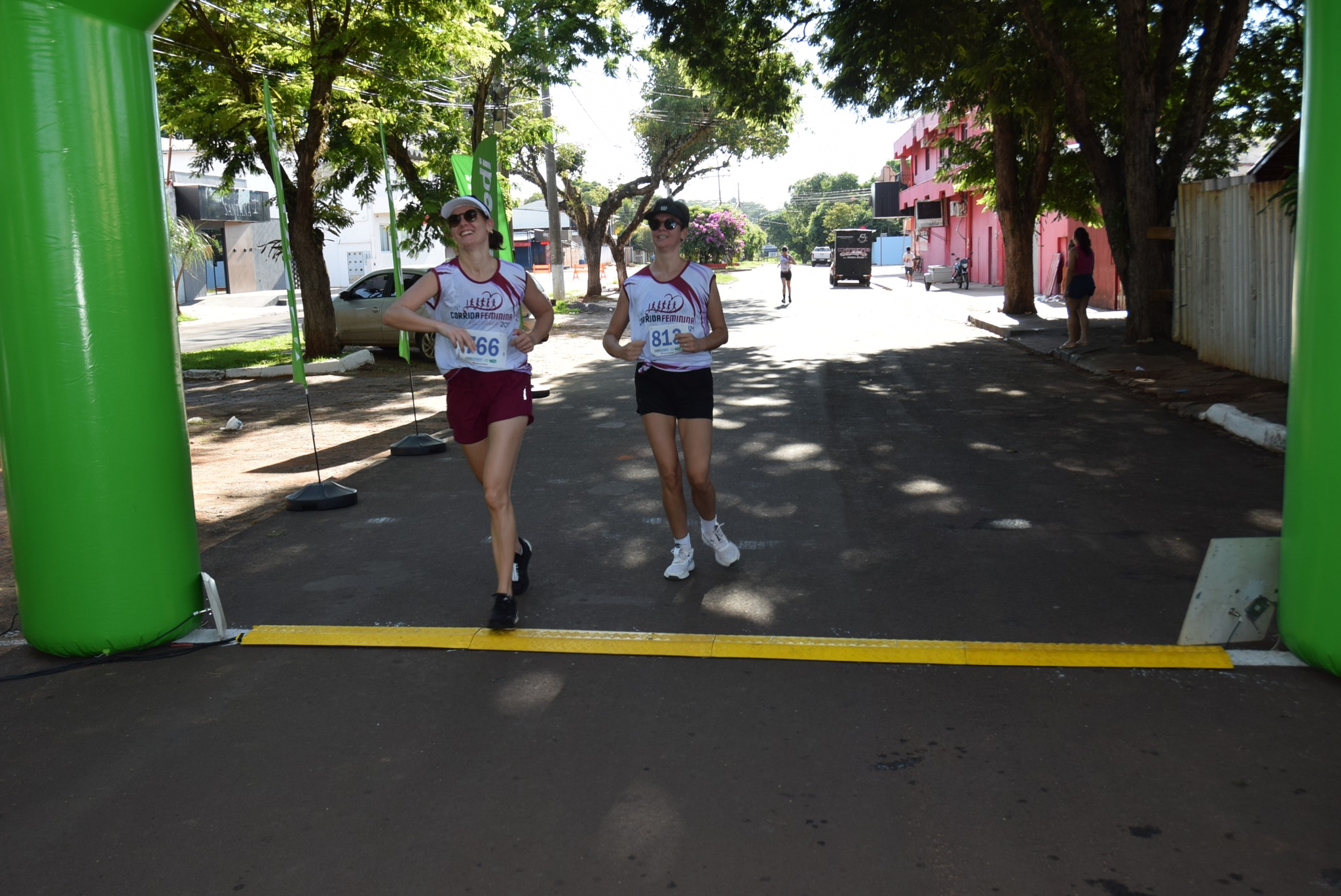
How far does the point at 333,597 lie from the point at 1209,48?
47.3 feet

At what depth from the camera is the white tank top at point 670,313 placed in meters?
5.40

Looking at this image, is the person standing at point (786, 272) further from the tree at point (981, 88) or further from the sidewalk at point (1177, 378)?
the sidewalk at point (1177, 378)

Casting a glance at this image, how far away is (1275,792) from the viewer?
3.37 m

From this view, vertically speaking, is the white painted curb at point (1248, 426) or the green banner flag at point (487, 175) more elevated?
the green banner flag at point (487, 175)

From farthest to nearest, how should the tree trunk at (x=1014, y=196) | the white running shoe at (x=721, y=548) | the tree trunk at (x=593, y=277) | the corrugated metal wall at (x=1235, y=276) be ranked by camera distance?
the tree trunk at (x=593, y=277), the tree trunk at (x=1014, y=196), the corrugated metal wall at (x=1235, y=276), the white running shoe at (x=721, y=548)

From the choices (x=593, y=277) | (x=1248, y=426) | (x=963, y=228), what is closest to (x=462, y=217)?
(x=1248, y=426)

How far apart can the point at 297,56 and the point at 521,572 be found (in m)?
12.7

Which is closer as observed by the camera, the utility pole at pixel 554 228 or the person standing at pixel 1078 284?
the person standing at pixel 1078 284

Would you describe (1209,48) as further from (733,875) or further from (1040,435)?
(733,875)

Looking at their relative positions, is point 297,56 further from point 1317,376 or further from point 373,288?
point 1317,376

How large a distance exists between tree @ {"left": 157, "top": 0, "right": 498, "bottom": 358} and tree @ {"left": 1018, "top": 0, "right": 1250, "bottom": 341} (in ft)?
26.5

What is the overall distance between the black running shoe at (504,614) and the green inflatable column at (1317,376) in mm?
3057

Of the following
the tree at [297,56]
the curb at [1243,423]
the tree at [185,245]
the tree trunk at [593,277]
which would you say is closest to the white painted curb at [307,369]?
the tree at [297,56]

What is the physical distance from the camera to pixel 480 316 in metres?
5.11
